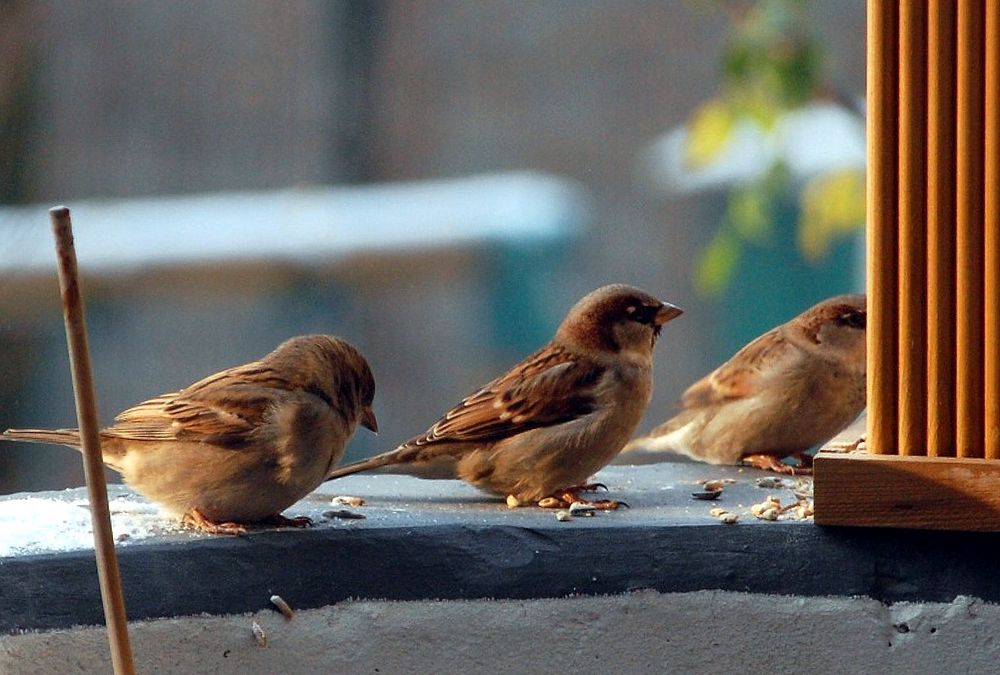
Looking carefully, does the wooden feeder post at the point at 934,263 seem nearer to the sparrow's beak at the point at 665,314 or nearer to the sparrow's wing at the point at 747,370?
the sparrow's beak at the point at 665,314

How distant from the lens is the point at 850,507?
6.58 ft

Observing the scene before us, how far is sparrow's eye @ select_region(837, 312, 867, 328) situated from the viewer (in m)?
2.96

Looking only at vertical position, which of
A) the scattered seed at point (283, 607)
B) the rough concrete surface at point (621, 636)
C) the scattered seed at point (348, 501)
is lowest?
the rough concrete surface at point (621, 636)

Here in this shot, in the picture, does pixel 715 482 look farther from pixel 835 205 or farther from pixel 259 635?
pixel 835 205

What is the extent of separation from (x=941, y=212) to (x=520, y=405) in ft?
2.63

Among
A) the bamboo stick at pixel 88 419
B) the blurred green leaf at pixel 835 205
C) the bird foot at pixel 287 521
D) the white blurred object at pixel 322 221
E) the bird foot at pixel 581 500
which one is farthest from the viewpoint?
the white blurred object at pixel 322 221

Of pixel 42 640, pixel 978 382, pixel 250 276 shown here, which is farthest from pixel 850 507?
pixel 250 276

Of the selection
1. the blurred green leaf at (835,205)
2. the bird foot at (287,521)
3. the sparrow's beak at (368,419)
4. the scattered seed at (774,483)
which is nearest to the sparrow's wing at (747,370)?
the scattered seed at (774,483)

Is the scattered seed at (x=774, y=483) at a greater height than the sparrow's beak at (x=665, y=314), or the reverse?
the sparrow's beak at (x=665, y=314)

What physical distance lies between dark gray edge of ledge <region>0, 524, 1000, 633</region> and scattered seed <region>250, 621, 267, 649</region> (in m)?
0.03

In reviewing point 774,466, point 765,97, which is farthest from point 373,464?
point 765,97

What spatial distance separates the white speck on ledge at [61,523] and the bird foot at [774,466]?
1.14 m

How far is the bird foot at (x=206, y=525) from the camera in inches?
82.4

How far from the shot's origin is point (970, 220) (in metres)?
1.92
